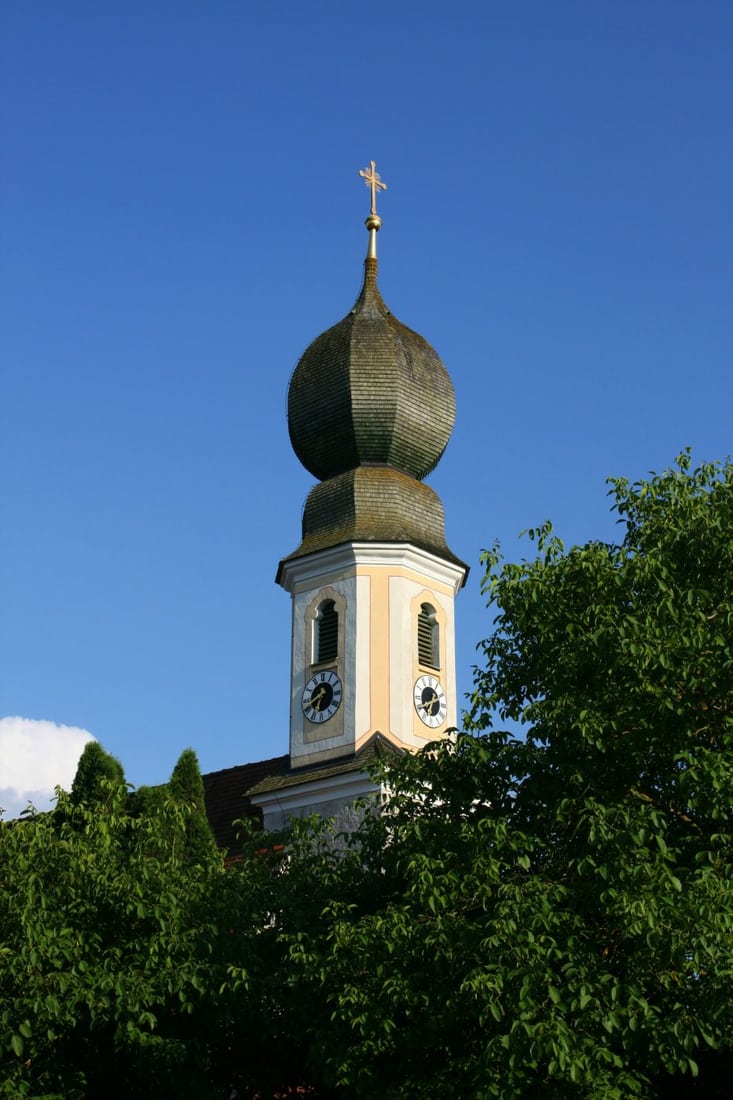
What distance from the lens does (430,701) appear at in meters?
35.0

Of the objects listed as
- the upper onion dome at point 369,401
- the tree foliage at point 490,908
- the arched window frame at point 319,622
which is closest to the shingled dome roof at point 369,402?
the upper onion dome at point 369,401

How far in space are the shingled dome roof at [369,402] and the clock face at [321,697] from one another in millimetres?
5082

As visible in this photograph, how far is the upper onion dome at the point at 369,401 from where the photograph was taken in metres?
37.2

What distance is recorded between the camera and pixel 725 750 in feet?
59.0

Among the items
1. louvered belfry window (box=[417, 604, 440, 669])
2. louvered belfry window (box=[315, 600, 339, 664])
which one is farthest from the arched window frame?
louvered belfry window (box=[417, 604, 440, 669])

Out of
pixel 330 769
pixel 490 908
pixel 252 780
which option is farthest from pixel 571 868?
pixel 252 780

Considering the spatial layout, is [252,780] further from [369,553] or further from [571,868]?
[571,868]

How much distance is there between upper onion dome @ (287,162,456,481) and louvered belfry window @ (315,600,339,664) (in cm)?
350

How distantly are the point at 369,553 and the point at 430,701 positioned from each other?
337cm

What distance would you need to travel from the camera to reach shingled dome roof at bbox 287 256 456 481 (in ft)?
122

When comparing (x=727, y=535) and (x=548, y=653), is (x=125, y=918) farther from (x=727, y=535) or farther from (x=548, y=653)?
(x=727, y=535)

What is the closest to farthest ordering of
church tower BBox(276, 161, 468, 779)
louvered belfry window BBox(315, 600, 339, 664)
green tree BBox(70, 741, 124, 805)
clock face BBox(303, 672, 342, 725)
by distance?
green tree BBox(70, 741, 124, 805) → church tower BBox(276, 161, 468, 779) → clock face BBox(303, 672, 342, 725) → louvered belfry window BBox(315, 600, 339, 664)

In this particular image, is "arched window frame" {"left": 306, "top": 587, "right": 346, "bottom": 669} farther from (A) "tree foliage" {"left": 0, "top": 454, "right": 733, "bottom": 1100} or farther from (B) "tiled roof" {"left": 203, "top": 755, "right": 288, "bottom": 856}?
Result: (A) "tree foliage" {"left": 0, "top": 454, "right": 733, "bottom": 1100}

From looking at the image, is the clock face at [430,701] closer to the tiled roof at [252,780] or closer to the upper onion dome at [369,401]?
the tiled roof at [252,780]
